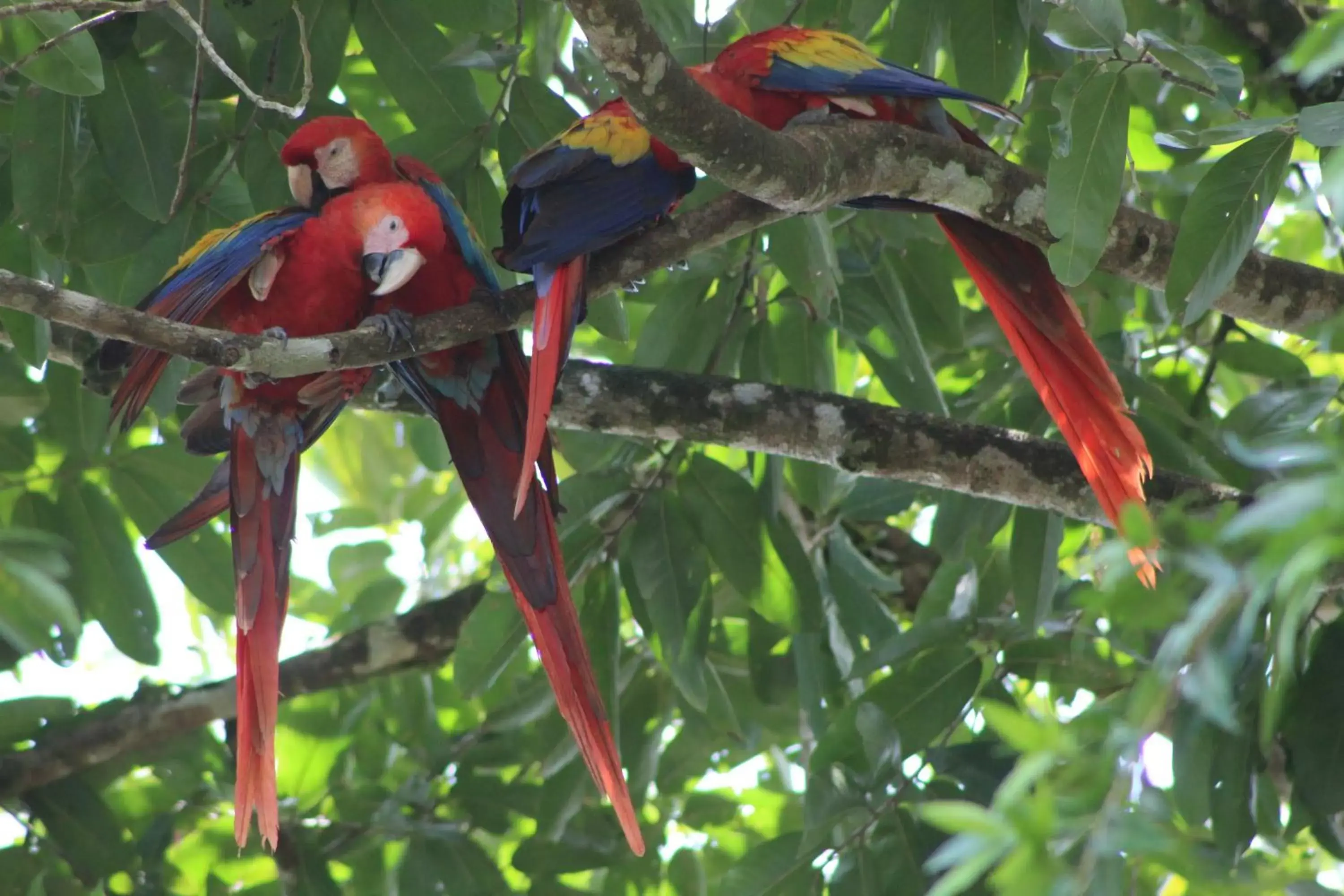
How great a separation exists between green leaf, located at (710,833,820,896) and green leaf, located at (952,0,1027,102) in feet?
4.03

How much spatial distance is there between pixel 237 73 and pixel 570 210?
0.69m

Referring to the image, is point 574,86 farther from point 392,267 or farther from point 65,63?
point 65,63

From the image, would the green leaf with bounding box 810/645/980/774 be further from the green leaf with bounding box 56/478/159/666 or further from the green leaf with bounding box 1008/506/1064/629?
the green leaf with bounding box 56/478/159/666

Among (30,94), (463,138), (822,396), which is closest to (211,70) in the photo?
(30,94)

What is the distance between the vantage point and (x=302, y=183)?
228 centimetres

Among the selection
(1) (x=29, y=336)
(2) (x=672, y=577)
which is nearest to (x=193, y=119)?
(1) (x=29, y=336)

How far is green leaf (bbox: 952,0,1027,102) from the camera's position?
209 centimetres

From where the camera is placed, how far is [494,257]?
208cm

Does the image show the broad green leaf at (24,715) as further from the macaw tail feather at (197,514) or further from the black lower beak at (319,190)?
the black lower beak at (319,190)

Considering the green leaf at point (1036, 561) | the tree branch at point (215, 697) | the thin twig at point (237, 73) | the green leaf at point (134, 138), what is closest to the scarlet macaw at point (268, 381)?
the green leaf at point (134, 138)

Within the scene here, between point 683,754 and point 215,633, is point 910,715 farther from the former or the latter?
point 215,633

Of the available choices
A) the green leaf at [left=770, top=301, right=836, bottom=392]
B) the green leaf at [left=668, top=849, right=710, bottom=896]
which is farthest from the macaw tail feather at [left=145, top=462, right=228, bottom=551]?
the green leaf at [left=668, top=849, right=710, bottom=896]

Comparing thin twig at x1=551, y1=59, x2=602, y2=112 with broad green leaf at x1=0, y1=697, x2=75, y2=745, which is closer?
broad green leaf at x1=0, y1=697, x2=75, y2=745

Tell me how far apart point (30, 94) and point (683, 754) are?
72.7 inches
